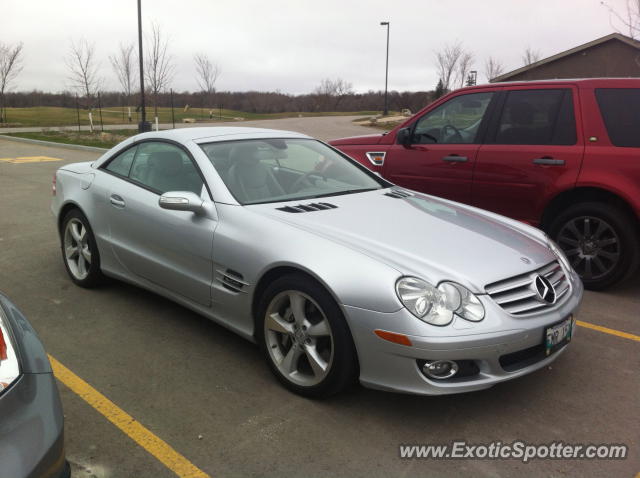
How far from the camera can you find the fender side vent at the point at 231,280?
329 centimetres

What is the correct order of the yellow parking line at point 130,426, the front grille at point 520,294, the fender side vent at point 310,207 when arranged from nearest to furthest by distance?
the yellow parking line at point 130,426 → the front grille at point 520,294 → the fender side vent at point 310,207

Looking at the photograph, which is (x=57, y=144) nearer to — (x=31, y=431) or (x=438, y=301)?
(x=438, y=301)

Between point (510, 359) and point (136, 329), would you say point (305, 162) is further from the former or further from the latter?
point (510, 359)

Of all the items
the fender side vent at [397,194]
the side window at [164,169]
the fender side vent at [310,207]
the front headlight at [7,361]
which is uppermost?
the side window at [164,169]

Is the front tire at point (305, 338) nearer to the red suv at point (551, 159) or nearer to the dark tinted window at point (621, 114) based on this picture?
the red suv at point (551, 159)

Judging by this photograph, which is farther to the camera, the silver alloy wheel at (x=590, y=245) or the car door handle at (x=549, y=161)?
the car door handle at (x=549, y=161)

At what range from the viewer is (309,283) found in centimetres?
292

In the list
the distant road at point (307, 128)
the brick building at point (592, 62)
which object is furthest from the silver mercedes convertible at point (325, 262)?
the brick building at point (592, 62)

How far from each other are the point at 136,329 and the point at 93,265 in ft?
2.93

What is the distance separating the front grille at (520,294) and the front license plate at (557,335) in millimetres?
113

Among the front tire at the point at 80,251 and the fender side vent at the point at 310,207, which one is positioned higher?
the fender side vent at the point at 310,207

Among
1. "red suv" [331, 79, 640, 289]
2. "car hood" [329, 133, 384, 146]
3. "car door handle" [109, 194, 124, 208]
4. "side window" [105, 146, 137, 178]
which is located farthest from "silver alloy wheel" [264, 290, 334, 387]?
"car hood" [329, 133, 384, 146]

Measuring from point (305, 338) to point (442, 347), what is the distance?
771 mm

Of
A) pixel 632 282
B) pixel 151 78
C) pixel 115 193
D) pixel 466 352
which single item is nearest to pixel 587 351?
pixel 466 352
